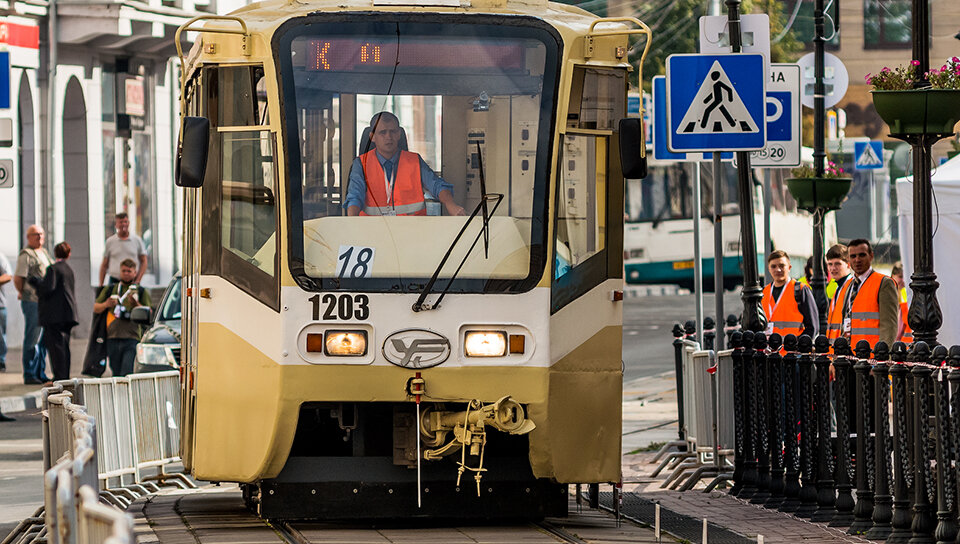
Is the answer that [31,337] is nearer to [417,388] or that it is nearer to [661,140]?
[661,140]

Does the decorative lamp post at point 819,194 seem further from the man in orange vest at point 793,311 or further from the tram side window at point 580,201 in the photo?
the tram side window at point 580,201

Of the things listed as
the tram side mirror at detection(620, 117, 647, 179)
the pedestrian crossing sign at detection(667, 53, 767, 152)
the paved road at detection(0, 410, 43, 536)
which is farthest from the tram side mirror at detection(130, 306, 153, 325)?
the tram side mirror at detection(620, 117, 647, 179)

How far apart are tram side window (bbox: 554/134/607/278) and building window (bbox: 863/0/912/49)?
70.3 m

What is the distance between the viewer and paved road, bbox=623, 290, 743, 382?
99.7 ft

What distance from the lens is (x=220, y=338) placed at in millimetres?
11883

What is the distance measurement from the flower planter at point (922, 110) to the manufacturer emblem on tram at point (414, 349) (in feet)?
11.8

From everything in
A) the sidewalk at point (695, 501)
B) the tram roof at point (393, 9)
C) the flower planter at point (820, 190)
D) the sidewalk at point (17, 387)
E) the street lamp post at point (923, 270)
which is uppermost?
the tram roof at point (393, 9)

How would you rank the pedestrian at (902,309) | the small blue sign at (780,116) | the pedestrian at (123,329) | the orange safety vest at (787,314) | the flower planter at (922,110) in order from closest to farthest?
1. the flower planter at (922,110)
2. the small blue sign at (780,116)
3. the orange safety vest at (787,314)
4. the pedestrian at (902,309)
5. the pedestrian at (123,329)

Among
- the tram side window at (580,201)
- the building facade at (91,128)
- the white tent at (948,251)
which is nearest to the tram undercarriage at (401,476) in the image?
the tram side window at (580,201)

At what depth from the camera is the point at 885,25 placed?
266 feet

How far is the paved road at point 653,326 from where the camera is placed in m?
30.4

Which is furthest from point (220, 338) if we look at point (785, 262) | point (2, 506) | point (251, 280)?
point (785, 262)

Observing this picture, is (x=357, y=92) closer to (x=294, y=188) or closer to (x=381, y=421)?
(x=294, y=188)

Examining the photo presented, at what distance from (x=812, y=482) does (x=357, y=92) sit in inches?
150
